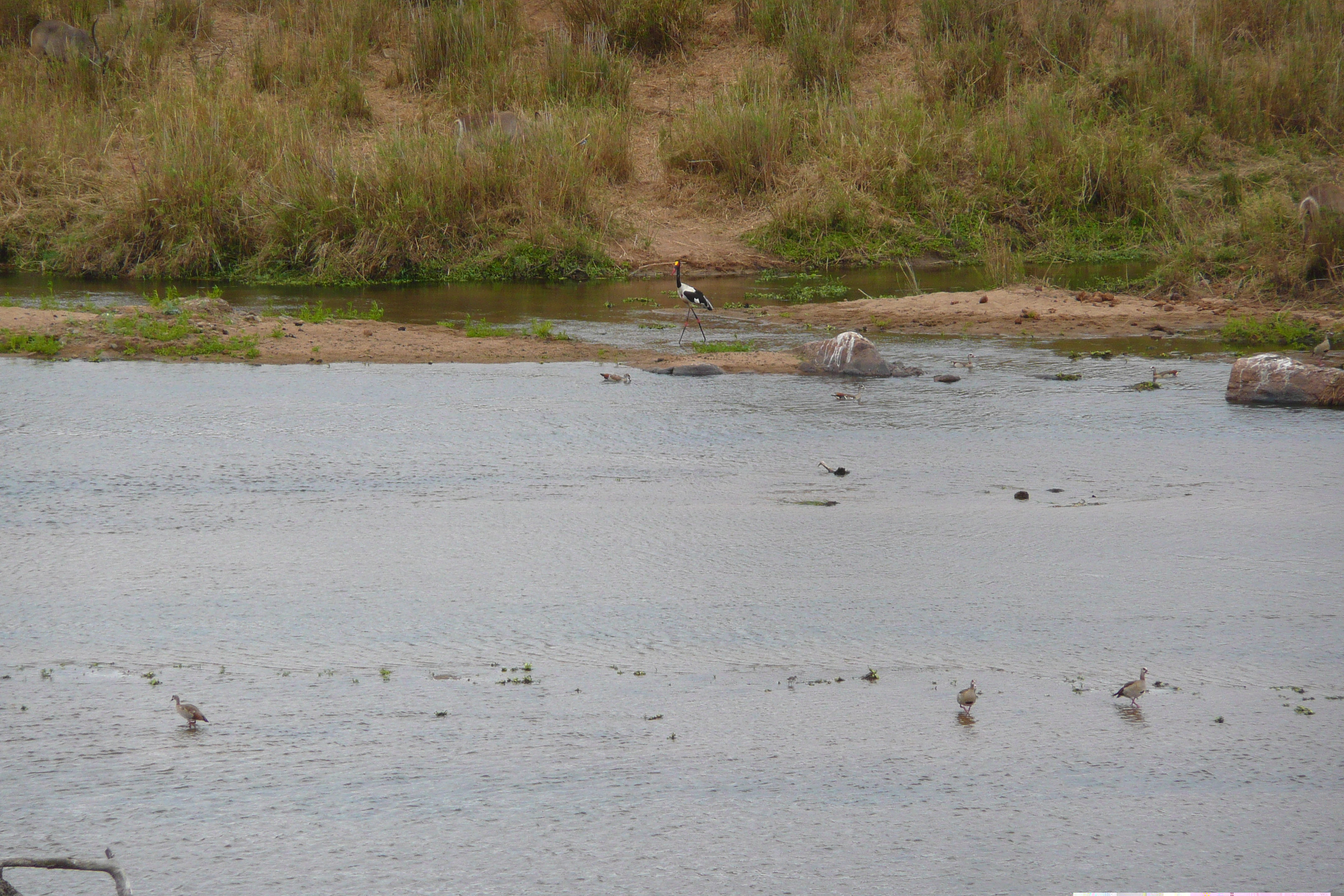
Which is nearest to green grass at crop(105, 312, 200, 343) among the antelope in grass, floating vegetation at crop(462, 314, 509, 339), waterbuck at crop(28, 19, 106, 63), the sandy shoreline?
the sandy shoreline

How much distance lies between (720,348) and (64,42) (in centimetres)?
1686

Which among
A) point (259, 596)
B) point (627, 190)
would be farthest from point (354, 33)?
point (259, 596)

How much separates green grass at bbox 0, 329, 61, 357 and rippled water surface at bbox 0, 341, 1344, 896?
302cm

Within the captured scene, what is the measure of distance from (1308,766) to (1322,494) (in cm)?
365

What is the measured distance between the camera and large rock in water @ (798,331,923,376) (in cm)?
1138

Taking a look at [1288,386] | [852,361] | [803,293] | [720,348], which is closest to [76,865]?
[852,361]

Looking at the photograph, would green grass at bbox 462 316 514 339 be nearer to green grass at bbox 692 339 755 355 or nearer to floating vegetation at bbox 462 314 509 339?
floating vegetation at bbox 462 314 509 339

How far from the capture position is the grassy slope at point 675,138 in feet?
57.9

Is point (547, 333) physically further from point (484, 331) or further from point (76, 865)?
point (76, 865)

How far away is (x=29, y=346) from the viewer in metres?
11.9

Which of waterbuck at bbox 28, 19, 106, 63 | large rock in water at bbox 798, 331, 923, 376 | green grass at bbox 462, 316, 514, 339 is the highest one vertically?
waterbuck at bbox 28, 19, 106, 63

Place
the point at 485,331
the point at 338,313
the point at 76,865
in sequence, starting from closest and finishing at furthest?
the point at 76,865 < the point at 485,331 < the point at 338,313

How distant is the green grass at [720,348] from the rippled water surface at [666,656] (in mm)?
3164

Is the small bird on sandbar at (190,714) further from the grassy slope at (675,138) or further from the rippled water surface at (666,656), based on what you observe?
the grassy slope at (675,138)
